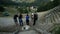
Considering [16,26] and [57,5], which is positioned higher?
[57,5]

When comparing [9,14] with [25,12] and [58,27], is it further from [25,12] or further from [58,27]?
[58,27]

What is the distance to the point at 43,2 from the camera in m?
6.49

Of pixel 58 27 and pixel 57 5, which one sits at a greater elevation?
pixel 57 5

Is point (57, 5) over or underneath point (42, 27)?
over

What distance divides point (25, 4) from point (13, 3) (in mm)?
276

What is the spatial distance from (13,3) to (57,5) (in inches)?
39.3

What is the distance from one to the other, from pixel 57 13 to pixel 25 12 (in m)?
0.72

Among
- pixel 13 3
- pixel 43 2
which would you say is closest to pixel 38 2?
pixel 43 2

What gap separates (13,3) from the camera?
6.51 m


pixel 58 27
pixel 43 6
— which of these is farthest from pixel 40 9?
pixel 58 27

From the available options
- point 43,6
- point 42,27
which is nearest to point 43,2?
point 43,6

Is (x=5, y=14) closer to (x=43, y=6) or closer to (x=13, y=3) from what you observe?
(x=13, y=3)

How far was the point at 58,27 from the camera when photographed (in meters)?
6.30

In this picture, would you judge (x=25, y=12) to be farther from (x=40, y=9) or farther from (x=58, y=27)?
(x=58, y=27)
